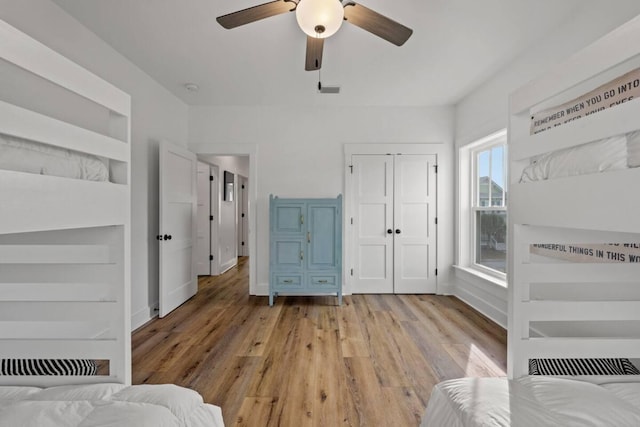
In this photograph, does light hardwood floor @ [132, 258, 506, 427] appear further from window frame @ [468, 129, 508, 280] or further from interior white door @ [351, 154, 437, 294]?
window frame @ [468, 129, 508, 280]

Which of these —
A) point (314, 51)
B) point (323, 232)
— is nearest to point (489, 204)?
point (323, 232)

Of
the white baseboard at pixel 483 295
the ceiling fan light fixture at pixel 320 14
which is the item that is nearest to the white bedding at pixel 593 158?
the ceiling fan light fixture at pixel 320 14

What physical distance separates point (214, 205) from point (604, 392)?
16.6ft

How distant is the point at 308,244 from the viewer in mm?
3648

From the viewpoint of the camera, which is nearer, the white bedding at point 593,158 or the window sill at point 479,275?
the white bedding at point 593,158

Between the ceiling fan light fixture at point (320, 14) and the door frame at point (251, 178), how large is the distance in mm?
2504

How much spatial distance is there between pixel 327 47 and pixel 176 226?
95.9 inches

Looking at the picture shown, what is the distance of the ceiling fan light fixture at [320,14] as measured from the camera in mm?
1550

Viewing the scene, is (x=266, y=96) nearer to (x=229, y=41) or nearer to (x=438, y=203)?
(x=229, y=41)

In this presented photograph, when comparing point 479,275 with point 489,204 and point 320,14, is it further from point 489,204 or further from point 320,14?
point 320,14

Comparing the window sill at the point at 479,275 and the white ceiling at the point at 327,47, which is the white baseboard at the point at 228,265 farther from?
the window sill at the point at 479,275

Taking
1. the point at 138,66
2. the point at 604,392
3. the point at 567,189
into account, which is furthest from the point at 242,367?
the point at 138,66

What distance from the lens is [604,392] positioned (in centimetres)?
100

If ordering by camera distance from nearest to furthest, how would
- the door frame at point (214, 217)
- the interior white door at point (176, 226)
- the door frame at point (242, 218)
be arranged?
1. the interior white door at point (176, 226)
2. the door frame at point (214, 217)
3. the door frame at point (242, 218)
